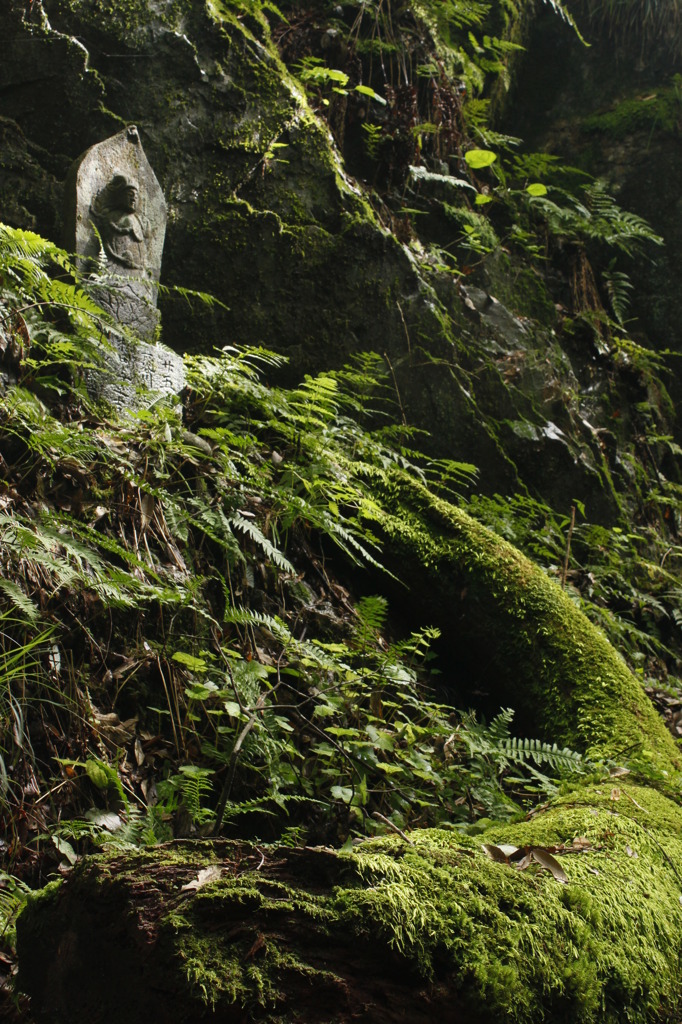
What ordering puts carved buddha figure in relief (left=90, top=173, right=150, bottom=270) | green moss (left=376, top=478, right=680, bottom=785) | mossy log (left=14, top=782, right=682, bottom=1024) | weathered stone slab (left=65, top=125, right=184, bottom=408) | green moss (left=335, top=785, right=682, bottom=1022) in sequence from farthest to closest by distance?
carved buddha figure in relief (left=90, top=173, right=150, bottom=270), weathered stone slab (left=65, top=125, right=184, bottom=408), green moss (left=376, top=478, right=680, bottom=785), green moss (left=335, top=785, right=682, bottom=1022), mossy log (left=14, top=782, right=682, bottom=1024)

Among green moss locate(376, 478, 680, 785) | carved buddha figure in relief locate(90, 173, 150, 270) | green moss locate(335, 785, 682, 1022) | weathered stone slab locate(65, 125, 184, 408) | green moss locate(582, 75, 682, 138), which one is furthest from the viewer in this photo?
green moss locate(582, 75, 682, 138)

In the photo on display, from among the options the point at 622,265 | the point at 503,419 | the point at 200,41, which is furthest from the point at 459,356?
the point at 622,265

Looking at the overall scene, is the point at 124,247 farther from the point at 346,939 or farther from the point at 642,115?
the point at 642,115

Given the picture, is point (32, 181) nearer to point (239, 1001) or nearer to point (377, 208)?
point (377, 208)

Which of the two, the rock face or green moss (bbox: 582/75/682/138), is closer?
the rock face

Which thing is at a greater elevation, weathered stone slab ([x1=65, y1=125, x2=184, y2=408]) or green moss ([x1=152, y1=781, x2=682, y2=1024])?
weathered stone slab ([x1=65, y1=125, x2=184, y2=408])

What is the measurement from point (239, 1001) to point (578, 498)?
6.33 m

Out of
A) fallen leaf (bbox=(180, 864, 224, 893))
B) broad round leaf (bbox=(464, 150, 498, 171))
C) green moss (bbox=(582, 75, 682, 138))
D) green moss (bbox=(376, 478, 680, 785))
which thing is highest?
green moss (bbox=(582, 75, 682, 138))

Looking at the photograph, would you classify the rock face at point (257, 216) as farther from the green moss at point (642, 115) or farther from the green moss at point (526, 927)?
the green moss at point (642, 115)

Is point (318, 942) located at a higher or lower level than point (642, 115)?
lower

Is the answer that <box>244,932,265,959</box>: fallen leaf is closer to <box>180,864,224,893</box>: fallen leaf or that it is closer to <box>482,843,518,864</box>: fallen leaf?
<box>180,864,224,893</box>: fallen leaf

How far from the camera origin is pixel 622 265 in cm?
976

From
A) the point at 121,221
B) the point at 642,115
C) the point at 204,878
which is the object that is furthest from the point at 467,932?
the point at 642,115

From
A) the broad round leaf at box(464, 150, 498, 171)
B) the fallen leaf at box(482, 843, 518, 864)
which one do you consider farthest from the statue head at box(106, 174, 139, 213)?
the fallen leaf at box(482, 843, 518, 864)
